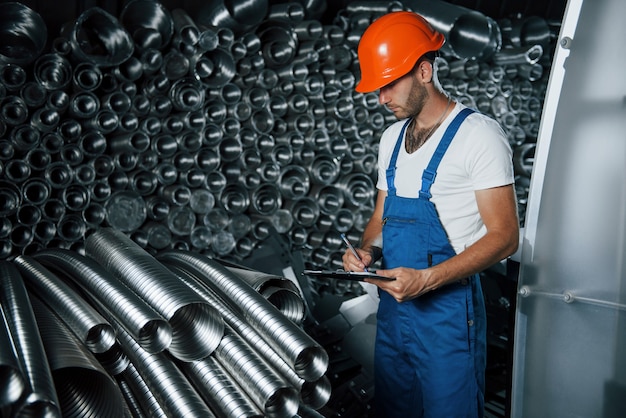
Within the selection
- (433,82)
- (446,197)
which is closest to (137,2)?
(433,82)

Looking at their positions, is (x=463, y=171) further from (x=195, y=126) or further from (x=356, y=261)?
(x=195, y=126)

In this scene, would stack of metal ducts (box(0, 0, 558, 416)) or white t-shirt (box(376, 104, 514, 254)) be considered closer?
stack of metal ducts (box(0, 0, 558, 416))

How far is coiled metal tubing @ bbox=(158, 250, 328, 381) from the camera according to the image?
1.13 metres

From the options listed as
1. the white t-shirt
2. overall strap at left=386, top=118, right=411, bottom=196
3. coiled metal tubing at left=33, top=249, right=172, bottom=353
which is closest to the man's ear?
the white t-shirt

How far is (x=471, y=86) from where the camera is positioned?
382cm

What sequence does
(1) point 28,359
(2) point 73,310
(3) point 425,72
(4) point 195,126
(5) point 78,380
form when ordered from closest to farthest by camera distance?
(1) point 28,359 < (5) point 78,380 < (2) point 73,310 < (3) point 425,72 < (4) point 195,126

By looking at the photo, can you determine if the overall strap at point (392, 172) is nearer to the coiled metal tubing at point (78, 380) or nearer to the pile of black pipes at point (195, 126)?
the coiled metal tubing at point (78, 380)

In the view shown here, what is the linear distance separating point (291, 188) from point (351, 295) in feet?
2.48

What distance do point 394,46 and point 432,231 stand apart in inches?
22.6

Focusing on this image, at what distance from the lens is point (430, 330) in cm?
160

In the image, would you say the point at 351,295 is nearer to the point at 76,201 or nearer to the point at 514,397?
the point at 76,201

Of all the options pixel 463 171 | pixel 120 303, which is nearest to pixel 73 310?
pixel 120 303

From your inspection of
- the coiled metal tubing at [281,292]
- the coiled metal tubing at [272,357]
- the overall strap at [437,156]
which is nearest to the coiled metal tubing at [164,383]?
the coiled metal tubing at [272,357]

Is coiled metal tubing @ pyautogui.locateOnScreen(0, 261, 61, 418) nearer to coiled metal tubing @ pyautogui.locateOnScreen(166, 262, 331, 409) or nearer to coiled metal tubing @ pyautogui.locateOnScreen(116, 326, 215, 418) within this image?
coiled metal tubing @ pyautogui.locateOnScreen(116, 326, 215, 418)
